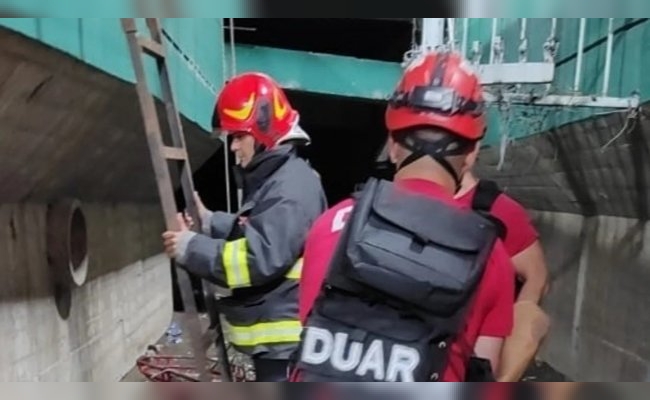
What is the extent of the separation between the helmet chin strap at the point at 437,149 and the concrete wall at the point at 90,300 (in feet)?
2.33

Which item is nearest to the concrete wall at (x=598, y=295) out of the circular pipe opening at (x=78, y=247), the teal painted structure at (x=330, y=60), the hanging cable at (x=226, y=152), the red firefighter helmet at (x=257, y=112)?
the teal painted structure at (x=330, y=60)

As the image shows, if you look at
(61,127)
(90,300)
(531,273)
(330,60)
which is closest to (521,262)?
(531,273)

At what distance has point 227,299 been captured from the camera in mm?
994

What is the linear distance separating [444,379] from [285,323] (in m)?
0.48

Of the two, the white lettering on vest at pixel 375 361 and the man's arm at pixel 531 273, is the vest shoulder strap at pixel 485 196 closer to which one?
the man's arm at pixel 531 273

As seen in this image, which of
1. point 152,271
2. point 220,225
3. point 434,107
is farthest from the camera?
point 152,271

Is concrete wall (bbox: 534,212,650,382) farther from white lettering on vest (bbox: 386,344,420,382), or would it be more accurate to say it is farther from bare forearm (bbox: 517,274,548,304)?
white lettering on vest (bbox: 386,344,420,382)

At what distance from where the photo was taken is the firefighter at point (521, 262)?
0.65 m

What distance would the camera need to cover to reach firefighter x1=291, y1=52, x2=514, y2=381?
0.47 meters

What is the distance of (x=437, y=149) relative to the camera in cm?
49

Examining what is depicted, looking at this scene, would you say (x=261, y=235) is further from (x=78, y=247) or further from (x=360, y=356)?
(x=78, y=247)

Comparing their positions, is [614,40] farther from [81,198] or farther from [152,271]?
[152,271]

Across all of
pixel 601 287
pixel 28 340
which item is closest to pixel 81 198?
pixel 28 340

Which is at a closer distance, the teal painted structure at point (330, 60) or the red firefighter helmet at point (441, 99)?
the red firefighter helmet at point (441, 99)
